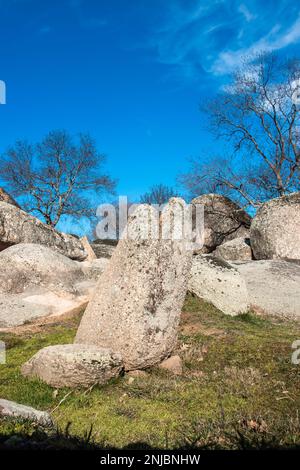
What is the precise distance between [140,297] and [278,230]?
520 inches

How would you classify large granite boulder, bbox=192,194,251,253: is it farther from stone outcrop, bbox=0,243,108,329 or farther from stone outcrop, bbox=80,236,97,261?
stone outcrop, bbox=0,243,108,329

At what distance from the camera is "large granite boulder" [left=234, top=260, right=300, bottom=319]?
42.9ft

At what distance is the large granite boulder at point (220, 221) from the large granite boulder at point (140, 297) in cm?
1763

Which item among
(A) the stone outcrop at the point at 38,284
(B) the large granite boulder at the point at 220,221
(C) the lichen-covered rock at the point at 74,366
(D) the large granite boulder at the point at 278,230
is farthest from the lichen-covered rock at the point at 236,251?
(C) the lichen-covered rock at the point at 74,366

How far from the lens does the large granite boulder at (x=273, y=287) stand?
1307 centimetres

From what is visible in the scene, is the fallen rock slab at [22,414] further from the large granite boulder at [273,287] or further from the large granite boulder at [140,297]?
the large granite boulder at [273,287]

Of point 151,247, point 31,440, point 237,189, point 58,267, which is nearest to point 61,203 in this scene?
point 237,189

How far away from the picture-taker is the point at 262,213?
20.2 m

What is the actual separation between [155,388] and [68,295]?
783 cm

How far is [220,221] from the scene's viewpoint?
2630 centimetres

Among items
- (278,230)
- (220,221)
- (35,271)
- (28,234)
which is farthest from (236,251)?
(35,271)

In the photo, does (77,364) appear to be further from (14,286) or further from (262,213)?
(262,213)

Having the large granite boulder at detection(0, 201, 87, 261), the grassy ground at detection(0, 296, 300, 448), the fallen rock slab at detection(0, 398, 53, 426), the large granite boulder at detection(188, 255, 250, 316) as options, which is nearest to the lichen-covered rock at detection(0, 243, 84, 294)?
the large granite boulder at detection(0, 201, 87, 261)

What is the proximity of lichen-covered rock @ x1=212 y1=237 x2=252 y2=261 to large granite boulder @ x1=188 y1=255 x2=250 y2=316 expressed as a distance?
760 centimetres
